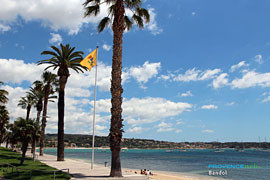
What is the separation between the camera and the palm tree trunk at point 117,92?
15.9m

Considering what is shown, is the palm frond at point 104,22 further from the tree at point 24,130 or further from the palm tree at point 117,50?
the tree at point 24,130

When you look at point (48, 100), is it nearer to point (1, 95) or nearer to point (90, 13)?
point (1, 95)

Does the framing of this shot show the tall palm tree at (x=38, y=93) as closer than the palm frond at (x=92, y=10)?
No

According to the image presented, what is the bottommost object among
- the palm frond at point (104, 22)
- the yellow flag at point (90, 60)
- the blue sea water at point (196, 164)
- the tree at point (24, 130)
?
the blue sea water at point (196, 164)

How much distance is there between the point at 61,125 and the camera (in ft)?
95.9

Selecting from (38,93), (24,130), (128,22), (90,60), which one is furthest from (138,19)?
(38,93)

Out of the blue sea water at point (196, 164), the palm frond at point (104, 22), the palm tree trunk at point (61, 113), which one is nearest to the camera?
the palm frond at point (104, 22)

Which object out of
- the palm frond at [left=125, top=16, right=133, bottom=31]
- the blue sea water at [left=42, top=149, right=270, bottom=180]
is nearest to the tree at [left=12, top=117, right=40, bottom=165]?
the palm frond at [left=125, top=16, right=133, bottom=31]

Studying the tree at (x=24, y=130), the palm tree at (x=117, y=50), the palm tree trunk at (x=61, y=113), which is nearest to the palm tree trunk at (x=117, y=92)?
→ the palm tree at (x=117, y=50)

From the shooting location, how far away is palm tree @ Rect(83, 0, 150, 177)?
15922mm

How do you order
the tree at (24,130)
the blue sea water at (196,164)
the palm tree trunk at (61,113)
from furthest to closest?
the blue sea water at (196,164)
the palm tree trunk at (61,113)
the tree at (24,130)

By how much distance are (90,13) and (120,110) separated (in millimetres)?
8638

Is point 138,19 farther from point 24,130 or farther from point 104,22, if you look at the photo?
point 24,130

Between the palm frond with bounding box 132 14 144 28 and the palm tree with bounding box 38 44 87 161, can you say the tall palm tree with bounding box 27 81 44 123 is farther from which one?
the palm frond with bounding box 132 14 144 28
